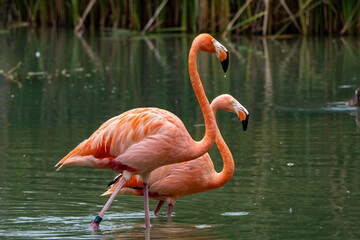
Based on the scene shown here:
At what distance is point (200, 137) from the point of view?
8.77 m

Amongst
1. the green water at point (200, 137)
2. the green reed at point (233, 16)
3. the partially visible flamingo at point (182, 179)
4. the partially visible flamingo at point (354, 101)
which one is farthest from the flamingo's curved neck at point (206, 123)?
the green reed at point (233, 16)

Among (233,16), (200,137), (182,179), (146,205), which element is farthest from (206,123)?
(233,16)

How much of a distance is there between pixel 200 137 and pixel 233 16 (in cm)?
1234

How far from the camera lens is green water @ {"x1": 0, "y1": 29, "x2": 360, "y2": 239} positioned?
5.75 meters

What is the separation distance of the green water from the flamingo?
446mm

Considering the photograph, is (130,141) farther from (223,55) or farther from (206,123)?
(223,55)

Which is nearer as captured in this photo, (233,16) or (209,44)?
(209,44)

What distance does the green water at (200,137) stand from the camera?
18.9 ft

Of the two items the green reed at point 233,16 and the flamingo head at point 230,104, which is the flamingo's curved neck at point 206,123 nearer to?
the flamingo head at point 230,104

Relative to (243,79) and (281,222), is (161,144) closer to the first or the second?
(281,222)

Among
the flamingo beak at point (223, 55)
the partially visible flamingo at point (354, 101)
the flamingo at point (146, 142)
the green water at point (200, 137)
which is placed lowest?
the green water at point (200, 137)

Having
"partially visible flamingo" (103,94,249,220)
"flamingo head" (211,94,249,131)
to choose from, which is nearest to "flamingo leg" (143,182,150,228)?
"partially visible flamingo" (103,94,249,220)

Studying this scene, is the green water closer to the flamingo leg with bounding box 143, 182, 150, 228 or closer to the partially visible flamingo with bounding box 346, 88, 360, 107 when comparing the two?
the flamingo leg with bounding box 143, 182, 150, 228

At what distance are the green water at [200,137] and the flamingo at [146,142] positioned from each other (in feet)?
1.46
